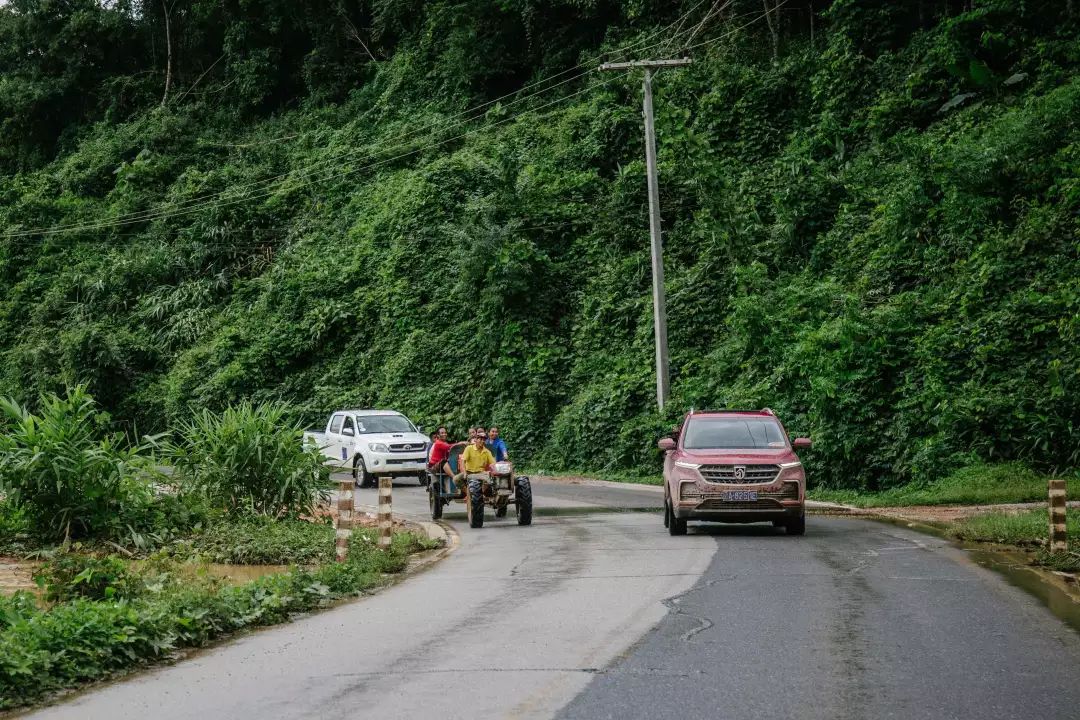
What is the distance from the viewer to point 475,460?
21125 mm

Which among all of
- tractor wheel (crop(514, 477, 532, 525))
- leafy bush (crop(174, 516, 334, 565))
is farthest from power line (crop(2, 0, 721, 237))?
leafy bush (crop(174, 516, 334, 565))

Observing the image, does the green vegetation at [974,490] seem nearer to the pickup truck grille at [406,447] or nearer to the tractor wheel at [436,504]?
the tractor wheel at [436,504]

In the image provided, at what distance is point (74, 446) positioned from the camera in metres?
17.3

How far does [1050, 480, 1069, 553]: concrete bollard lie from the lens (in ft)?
46.9

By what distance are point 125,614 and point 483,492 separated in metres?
11.7

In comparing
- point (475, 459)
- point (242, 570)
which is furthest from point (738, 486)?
point (242, 570)

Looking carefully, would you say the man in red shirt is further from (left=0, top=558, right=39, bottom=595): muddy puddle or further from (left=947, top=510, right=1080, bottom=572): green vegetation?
(left=947, top=510, right=1080, bottom=572): green vegetation

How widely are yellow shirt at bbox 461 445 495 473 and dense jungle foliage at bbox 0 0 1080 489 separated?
27.0ft

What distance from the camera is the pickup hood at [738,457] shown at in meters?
17.6

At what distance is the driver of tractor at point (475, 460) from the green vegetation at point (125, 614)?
22.4 feet

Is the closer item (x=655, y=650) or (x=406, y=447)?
(x=655, y=650)

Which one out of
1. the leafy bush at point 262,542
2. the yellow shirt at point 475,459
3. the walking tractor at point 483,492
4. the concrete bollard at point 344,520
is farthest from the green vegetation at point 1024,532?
the leafy bush at point 262,542

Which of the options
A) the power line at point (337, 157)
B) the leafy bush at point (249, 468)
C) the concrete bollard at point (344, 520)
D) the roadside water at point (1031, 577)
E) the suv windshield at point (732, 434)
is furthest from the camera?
the power line at point (337, 157)

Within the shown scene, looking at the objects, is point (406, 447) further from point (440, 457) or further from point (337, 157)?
point (337, 157)
